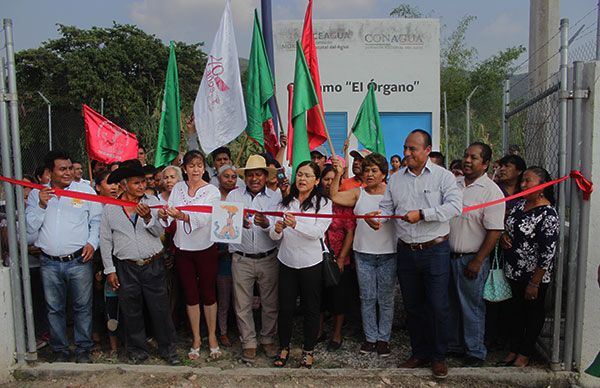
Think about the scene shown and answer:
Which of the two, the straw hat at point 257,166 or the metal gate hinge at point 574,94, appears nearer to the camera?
the metal gate hinge at point 574,94

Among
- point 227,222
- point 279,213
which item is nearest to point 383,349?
point 279,213

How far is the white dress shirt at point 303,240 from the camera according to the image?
4.70m

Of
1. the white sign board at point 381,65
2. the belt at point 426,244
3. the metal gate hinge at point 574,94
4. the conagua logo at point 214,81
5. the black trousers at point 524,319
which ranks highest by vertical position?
the white sign board at point 381,65

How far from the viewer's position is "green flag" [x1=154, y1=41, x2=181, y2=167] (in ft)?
19.1

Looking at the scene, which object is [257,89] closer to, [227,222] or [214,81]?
[214,81]

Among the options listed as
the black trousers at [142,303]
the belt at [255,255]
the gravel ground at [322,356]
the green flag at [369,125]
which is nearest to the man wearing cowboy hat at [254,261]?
the belt at [255,255]

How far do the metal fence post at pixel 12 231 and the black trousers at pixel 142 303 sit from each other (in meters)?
0.85

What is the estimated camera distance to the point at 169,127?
5867mm

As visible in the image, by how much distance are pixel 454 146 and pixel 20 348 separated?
12.6 meters

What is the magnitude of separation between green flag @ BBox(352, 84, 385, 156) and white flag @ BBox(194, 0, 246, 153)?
84.1 inches

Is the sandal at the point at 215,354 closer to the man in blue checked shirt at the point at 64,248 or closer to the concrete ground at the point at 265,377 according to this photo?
the concrete ground at the point at 265,377

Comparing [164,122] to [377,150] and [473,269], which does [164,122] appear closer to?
[377,150]

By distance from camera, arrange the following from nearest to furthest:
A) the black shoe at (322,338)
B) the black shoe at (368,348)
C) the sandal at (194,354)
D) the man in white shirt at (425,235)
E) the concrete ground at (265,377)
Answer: the man in white shirt at (425,235) < the concrete ground at (265,377) < the sandal at (194,354) < the black shoe at (368,348) < the black shoe at (322,338)

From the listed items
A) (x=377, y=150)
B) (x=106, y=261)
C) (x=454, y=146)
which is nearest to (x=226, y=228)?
(x=106, y=261)
